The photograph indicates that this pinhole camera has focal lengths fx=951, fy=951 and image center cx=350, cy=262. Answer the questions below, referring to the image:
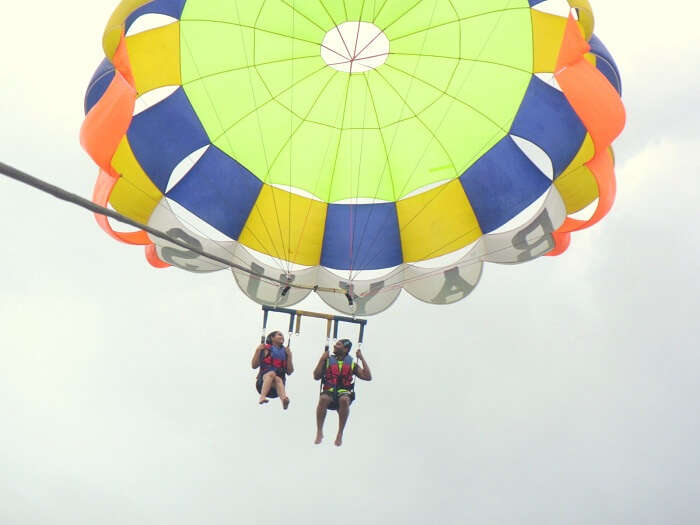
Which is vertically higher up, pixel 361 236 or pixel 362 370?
pixel 361 236

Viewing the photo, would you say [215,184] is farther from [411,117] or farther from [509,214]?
[509,214]

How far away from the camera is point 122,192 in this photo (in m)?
9.45

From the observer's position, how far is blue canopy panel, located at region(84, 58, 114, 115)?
8570 millimetres

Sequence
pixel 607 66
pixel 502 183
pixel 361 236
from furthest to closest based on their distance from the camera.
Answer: pixel 361 236
pixel 502 183
pixel 607 66

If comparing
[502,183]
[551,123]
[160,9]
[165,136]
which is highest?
[160,9]

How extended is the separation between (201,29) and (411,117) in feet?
7.49

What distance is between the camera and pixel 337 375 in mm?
8859

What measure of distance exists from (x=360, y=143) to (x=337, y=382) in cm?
259

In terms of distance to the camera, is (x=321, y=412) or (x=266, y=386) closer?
(x=266, y=386)

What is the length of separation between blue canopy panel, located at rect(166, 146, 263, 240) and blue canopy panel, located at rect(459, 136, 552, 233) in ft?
7.34

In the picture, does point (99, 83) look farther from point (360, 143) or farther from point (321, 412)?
point (321, 412)

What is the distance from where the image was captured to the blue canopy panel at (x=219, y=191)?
32.0ft

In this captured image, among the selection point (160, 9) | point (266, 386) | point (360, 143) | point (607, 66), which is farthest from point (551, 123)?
point (160, 9)

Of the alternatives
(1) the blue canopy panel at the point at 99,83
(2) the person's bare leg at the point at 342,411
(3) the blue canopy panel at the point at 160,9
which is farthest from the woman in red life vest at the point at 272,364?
(3) the blue canopy panel at the point at 160,9
